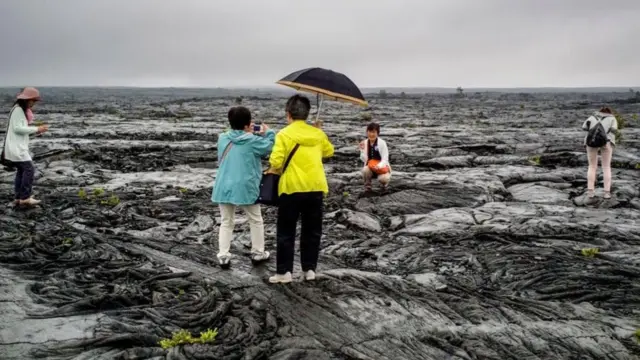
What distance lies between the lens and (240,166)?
23.1ft

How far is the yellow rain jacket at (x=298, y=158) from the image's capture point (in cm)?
647

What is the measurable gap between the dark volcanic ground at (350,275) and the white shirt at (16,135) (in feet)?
4.49

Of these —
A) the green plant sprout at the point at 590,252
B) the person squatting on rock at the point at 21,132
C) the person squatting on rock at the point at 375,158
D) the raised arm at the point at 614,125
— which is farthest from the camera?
the person squatting on rock at the point at 375,158

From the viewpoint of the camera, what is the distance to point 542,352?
553 centimetres

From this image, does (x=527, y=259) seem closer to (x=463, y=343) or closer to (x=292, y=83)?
(x=463, y=343)

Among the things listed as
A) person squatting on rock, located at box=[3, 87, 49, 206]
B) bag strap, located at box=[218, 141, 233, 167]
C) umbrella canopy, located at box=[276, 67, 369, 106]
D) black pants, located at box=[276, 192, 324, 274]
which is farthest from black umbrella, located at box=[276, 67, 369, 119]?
person squatting on rock, located at box=[3, 87, 49, 206]

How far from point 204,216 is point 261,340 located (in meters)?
6.37

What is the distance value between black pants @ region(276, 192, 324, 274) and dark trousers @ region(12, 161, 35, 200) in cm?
734

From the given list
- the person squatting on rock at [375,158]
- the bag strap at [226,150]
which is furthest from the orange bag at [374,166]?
the bag strap at [226,150]

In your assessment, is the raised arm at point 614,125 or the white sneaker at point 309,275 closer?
the white sneaker at point 309,275

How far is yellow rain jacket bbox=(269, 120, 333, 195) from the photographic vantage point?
6.47 metres

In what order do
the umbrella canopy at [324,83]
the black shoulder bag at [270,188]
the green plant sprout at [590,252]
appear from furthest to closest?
the green plant sprout at [590,252]
the black shoulder bag at [270,188]
the umbrella canopy at [324,83]

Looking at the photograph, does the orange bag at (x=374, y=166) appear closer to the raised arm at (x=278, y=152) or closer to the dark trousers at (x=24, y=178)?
the raised arm at (x=278, y=152)

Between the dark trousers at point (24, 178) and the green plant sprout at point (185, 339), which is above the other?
the dark trousers at point (24, 178)
